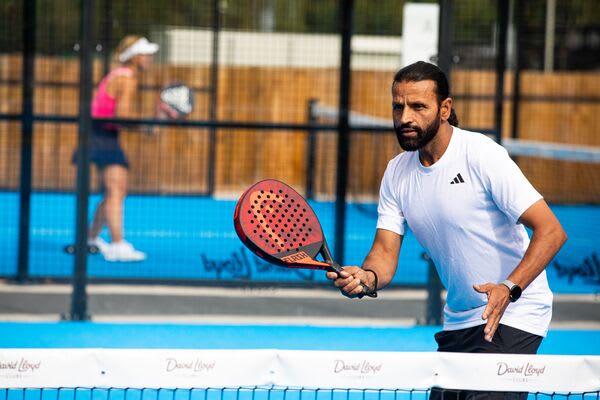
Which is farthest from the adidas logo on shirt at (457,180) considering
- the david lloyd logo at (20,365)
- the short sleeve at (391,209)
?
the david lloyd logo at (20,365)

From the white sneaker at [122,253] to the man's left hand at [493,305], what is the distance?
5.34 metres

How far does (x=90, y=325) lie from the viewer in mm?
7859

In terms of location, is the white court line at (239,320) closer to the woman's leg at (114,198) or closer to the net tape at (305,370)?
the woman's leg at (114,198)

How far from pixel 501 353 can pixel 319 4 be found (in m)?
5.83

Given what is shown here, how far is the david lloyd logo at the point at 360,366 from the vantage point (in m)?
3.64

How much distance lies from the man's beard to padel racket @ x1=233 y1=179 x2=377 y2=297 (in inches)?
15.5

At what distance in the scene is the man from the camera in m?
3.72

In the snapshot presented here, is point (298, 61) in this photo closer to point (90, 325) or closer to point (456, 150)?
point (90, 325)

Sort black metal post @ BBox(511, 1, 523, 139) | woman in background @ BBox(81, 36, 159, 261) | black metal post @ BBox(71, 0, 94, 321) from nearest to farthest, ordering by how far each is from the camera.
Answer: black metal post @ BBox(71, 0, 94, 321) → woman in background @ BBox(81, 36, 159, 261) → black metal post @ BBox(511, 1, 523, 139)

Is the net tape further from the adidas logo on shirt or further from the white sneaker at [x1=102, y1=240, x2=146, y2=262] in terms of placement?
the white sneaker at [x1=102, y1=240, x2=146, y2=262]

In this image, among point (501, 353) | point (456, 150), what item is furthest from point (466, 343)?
point (456, 150)

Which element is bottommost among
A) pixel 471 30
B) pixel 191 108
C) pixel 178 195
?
pixel 178 195

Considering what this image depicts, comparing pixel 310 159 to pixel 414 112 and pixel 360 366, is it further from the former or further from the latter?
pixel 360 366

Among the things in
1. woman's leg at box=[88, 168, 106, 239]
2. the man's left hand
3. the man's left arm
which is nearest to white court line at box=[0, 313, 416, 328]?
woman's leg at box=[88, 168, 106, 239]
